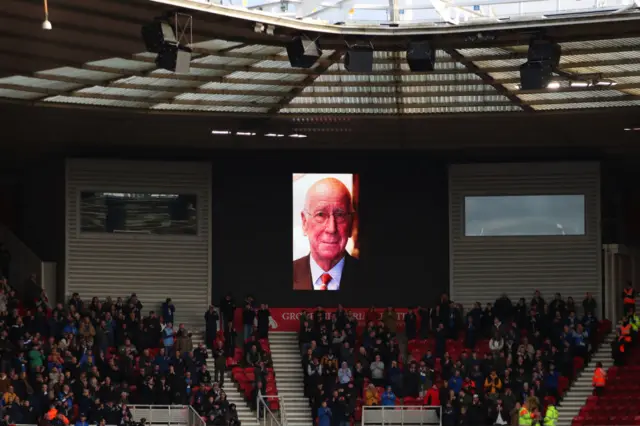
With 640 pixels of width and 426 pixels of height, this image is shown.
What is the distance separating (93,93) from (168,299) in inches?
279

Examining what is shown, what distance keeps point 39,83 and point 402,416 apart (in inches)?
442

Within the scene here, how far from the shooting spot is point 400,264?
38.6 meters

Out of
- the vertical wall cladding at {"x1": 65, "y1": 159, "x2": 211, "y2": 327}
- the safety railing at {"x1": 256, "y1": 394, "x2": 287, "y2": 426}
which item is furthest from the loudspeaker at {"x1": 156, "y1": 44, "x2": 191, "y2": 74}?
the vertical wall cladding at {"x1": 65, "y1": 159, "x2": 211, "y2": 327}

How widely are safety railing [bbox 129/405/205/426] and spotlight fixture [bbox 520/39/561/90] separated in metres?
11.1

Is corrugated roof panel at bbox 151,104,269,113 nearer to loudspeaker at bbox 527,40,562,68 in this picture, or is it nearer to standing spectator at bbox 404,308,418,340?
standing spectator at bbox 404,308,418,340

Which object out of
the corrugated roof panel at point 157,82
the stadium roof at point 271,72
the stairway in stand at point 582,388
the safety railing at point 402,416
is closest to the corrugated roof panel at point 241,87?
the stadium roof at point 271,72

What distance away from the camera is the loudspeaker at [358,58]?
26.5m

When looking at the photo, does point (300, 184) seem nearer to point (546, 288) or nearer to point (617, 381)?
point (546, 288)

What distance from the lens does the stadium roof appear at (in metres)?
25.8

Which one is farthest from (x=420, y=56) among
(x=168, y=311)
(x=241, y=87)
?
(x=168, y=311)

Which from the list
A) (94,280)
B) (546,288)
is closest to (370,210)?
(546,288)

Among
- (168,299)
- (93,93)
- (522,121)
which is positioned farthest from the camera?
(168,299)

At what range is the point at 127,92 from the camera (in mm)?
32094

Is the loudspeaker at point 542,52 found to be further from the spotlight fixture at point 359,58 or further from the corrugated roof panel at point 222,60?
the corrugated roof panel at point 222,60
